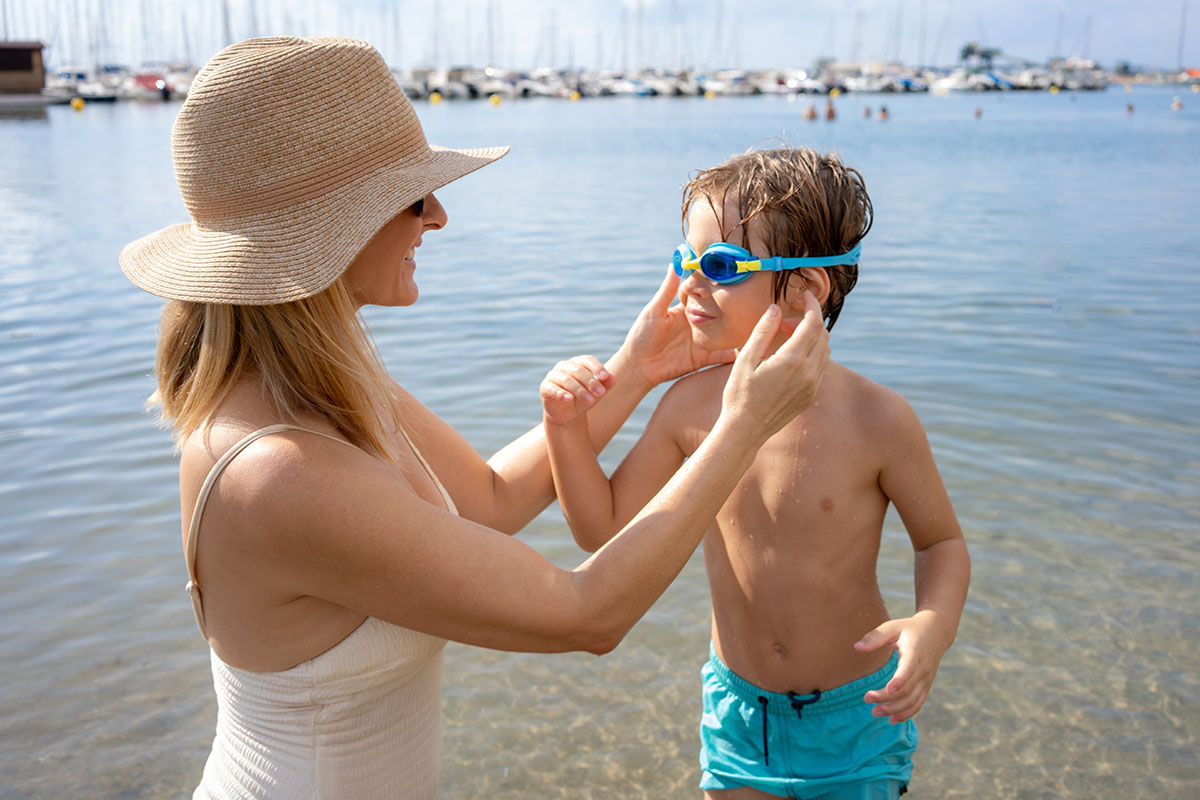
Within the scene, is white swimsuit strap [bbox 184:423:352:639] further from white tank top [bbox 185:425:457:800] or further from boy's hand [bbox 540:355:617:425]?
boy's hand [bbox 540:355:617:425]

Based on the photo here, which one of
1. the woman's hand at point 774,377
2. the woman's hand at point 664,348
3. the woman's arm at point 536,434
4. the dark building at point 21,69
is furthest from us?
the dark building at point 21,69

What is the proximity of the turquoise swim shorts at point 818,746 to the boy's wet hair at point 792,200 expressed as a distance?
1.06m

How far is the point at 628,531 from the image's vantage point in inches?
82.0

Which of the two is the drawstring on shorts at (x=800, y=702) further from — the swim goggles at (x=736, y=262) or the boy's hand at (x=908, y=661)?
the swim goggles at (x=736, y=262)

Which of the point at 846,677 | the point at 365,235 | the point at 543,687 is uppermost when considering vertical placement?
the point at 365,235

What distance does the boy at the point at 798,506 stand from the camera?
8.43 ft

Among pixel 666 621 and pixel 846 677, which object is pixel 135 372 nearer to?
pixel 666 621

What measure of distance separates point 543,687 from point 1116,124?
6141cm

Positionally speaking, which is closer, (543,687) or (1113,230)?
(543,687)

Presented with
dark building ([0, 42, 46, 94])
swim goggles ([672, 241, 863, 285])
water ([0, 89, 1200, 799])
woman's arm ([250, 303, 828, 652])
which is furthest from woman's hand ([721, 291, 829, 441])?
dark building ([0, 42, 46, 94])

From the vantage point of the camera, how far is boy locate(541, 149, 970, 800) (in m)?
2.57

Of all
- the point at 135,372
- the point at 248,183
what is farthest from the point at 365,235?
the point at 135,372

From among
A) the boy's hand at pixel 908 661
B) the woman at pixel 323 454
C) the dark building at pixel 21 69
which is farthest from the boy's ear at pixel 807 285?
the dark building at pixel 21 69

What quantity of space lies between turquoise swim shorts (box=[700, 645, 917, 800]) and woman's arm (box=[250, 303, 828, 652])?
74 centimetres
